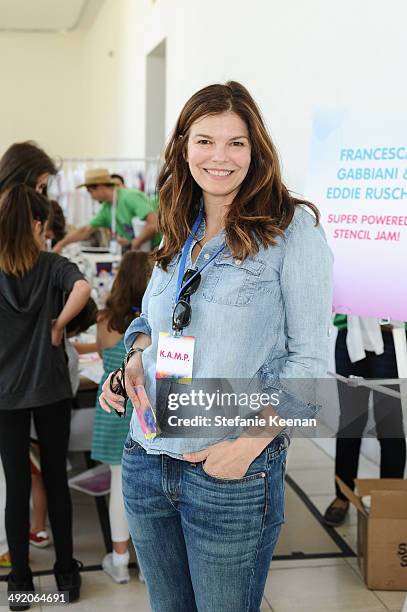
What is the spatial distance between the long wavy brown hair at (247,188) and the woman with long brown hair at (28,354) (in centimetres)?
103

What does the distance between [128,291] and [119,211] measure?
303 cm

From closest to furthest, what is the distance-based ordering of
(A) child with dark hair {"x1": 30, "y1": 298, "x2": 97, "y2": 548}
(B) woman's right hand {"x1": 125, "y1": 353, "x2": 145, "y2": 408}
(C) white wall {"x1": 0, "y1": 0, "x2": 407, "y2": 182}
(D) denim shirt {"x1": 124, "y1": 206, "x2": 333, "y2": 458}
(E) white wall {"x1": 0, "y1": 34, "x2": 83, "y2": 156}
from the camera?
(D) denim shirt {"x1": 124, "y1": 206, "x2": 333, "y2": 458}, (B) woman's right hand {"x1": 125, "y1": 353, "x2": 145, "y2": 408}, (A) child with dark hair {"x1": 30, "y1": 298, "x2": 97, "y2": 548}, (C) white wall {"x1": 0, "y1": 0, "x2": 407, "y2": 182}, (E) white wall {"x1": 0, "y1": 34, "x2": 83, "y2": 156}

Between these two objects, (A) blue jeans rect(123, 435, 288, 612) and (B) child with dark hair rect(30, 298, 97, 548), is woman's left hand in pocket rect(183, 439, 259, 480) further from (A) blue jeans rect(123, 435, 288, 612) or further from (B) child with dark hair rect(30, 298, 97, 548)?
(B) child with dark hair rect(30, 298, 97, 548)

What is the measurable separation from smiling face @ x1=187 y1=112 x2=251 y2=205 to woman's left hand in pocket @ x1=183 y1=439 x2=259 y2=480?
17.6 inches

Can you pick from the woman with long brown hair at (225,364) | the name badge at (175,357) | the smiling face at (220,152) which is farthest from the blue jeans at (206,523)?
the smiling face at (220,152)

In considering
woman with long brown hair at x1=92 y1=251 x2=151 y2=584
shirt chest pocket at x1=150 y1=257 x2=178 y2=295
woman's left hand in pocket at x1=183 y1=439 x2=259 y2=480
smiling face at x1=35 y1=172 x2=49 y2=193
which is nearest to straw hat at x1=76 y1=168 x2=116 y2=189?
smiling face at x1=35 y1=172 x2=49 y2=193

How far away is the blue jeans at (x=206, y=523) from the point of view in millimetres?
1303

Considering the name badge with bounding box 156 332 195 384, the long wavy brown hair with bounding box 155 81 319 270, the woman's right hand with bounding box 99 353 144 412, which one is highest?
the long wavy brown hair with bounding box 155 81 319 270

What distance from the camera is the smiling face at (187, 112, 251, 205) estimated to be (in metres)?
1.34

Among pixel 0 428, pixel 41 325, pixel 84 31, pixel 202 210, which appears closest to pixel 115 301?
pixel 41 325

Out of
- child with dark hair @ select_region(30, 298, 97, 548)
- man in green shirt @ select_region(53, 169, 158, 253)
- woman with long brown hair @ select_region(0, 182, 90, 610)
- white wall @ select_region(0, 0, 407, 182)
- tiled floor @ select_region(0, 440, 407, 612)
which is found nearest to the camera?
woman with long brown hair @ select_region(0, 182, 90, 610)

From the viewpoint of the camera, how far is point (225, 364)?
4.25 ft

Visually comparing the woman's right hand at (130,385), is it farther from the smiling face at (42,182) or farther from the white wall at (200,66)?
the white wall at (200,66)

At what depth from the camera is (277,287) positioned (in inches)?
50.8
